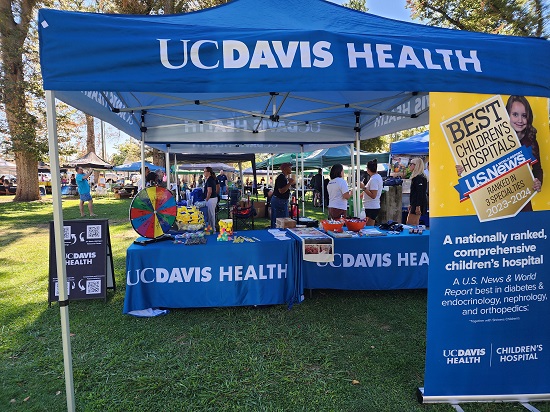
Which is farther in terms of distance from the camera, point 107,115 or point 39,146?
point 39,146

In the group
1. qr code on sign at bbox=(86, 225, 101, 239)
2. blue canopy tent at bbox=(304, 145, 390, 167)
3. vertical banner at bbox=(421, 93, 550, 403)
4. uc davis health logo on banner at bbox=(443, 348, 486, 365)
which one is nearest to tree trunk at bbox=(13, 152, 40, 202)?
blue canopy tent at bbox=(304, 145, 390, 167)

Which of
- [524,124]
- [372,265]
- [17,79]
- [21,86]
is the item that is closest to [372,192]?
[372,265]

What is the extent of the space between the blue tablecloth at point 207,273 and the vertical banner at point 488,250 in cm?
185

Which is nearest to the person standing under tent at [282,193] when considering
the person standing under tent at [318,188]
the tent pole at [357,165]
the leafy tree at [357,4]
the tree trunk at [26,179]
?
the tent pole at [357,165]

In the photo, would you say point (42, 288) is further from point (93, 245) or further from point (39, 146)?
point (39, 146)

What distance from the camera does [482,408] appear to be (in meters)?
2.13

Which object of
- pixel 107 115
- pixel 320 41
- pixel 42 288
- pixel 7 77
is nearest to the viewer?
pixel 320 41

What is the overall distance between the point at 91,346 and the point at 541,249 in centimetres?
364

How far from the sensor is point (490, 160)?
207 cm

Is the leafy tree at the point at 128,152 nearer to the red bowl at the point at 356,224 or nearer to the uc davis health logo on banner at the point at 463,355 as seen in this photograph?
the red bowl at the point at 356,224

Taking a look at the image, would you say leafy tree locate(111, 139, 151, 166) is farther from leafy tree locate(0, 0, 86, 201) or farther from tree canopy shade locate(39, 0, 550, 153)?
tree canopy shade locate(39, 0, 550, 153)

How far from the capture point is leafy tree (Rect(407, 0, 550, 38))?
5.52 meters

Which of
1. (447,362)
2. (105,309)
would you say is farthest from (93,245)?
(447,362)

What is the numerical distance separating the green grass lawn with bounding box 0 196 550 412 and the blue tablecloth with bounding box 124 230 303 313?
0.17 meters
